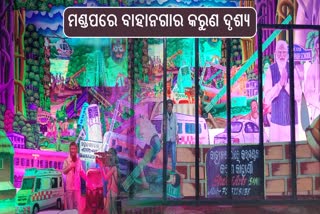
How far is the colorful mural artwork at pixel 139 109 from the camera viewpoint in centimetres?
714

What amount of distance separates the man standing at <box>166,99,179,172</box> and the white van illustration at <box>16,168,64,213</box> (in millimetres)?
1283

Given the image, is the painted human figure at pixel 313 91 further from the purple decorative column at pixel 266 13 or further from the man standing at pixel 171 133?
the man standing at pixel 171 133

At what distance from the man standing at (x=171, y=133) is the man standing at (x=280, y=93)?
110cm

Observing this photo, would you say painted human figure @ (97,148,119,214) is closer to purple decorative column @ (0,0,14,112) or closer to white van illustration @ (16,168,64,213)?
white van illustration @ (16,168,64,213)

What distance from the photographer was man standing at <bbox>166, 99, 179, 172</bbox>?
24.0ft

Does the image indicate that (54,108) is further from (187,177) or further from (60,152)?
(187,177)

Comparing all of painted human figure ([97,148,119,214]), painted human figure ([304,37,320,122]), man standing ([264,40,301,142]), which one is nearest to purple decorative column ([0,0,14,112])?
painted human figure ([97,148,119,214])

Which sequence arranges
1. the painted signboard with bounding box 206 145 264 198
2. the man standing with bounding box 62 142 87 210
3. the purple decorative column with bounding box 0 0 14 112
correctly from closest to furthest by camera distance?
the purple decorative column with bounding box 0 0 14 112, the man standing with bounding box 62 142 87 210, the painted signboard with bounding box 206 145 264 198

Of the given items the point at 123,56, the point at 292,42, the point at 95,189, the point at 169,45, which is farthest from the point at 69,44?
the point at 292,42

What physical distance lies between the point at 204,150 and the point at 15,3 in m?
2.71

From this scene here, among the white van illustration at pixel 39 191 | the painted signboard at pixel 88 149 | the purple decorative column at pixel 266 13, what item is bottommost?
the white van illustration at pixel 39 191

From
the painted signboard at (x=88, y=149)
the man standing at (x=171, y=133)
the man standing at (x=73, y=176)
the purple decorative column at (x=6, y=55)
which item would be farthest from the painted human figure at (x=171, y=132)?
the purple decorative column at (x=6, y=55)

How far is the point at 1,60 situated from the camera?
23.2ft

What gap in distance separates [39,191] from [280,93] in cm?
298
